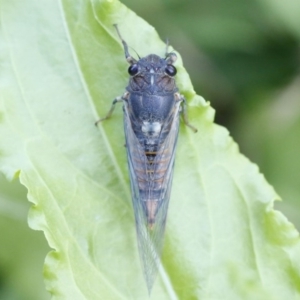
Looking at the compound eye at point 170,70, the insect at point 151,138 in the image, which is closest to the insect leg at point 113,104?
the insect at point 151,138

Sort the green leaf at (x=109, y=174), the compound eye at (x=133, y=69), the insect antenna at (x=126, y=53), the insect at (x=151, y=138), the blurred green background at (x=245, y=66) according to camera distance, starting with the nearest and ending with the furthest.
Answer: the green leaf at (x=109, y=174) < the insect antenna at (x=126, y=53) < the insect at (x=151, y=138) < the compound eye at (x=133, y=69) < the blurred green background at (x=245, y=66)

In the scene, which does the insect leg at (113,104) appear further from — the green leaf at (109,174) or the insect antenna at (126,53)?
the insect antenna at (126,53)

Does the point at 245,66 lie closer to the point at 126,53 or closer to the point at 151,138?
the point at 151,138

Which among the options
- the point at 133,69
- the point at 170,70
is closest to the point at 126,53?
the point at 133,69

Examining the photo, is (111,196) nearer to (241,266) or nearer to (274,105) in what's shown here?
(241,266)

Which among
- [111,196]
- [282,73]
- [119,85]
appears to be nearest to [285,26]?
[282,73]

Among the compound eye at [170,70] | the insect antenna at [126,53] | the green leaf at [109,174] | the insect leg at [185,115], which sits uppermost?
the compound eye at [170,70]
